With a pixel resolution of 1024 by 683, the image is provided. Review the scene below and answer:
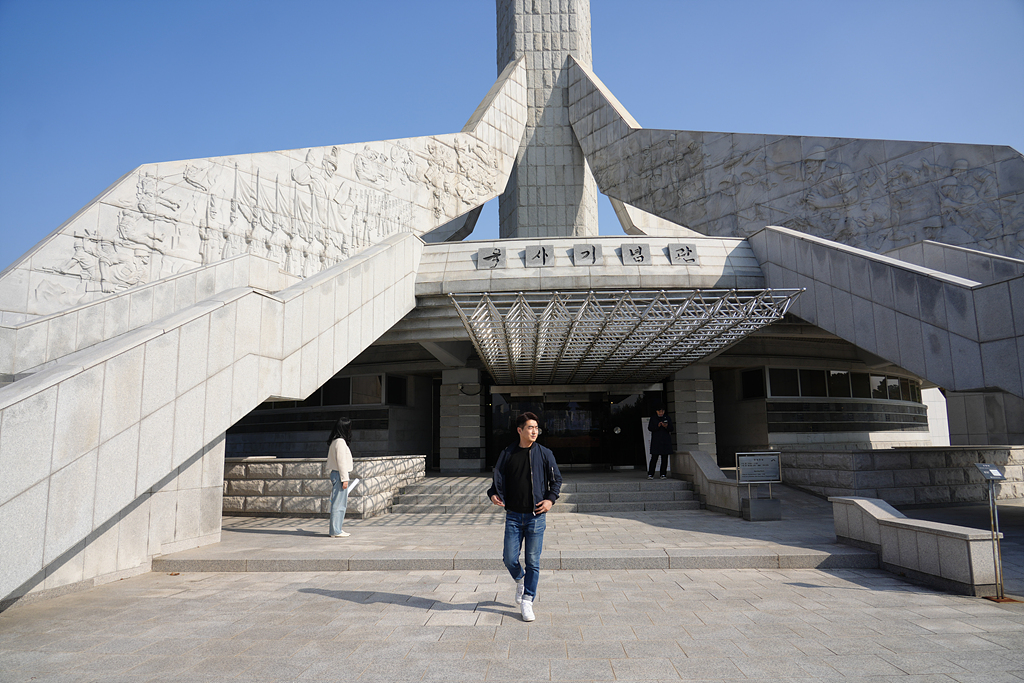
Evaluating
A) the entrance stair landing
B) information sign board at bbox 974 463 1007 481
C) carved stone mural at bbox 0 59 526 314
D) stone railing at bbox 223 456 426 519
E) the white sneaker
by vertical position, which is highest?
carved stone mural at bbox 0 59 526 314

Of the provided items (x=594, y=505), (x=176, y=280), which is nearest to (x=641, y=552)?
(x=594, y=505)

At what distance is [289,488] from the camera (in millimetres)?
10484

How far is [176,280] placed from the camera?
1028 cm

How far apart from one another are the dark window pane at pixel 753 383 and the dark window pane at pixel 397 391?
11309 millimetres

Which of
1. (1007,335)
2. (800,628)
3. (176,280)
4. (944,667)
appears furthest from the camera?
(176,280)

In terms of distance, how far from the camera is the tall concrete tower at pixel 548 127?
1292 inches

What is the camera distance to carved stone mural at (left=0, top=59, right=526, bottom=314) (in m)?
13.8

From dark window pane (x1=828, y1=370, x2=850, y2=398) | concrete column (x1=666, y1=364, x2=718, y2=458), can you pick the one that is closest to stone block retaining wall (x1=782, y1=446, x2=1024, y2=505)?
concrete column (x1=666, y1=364, x2=718, y2=458)

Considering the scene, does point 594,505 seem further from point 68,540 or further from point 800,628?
point 68,540

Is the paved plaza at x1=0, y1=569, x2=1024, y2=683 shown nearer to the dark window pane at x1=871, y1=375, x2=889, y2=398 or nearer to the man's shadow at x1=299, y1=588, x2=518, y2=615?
the man's shadow at x1=299, y1=588, x2=518, y2=615

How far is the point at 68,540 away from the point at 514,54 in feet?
110

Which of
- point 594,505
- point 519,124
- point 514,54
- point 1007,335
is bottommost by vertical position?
point 594,505

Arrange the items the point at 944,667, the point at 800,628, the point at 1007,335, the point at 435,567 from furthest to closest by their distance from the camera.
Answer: the point at 1007,335, the point at 435,567, the point at 800,628, the point at 944,667

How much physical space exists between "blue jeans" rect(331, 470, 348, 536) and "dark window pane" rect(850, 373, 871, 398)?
17.9 m
